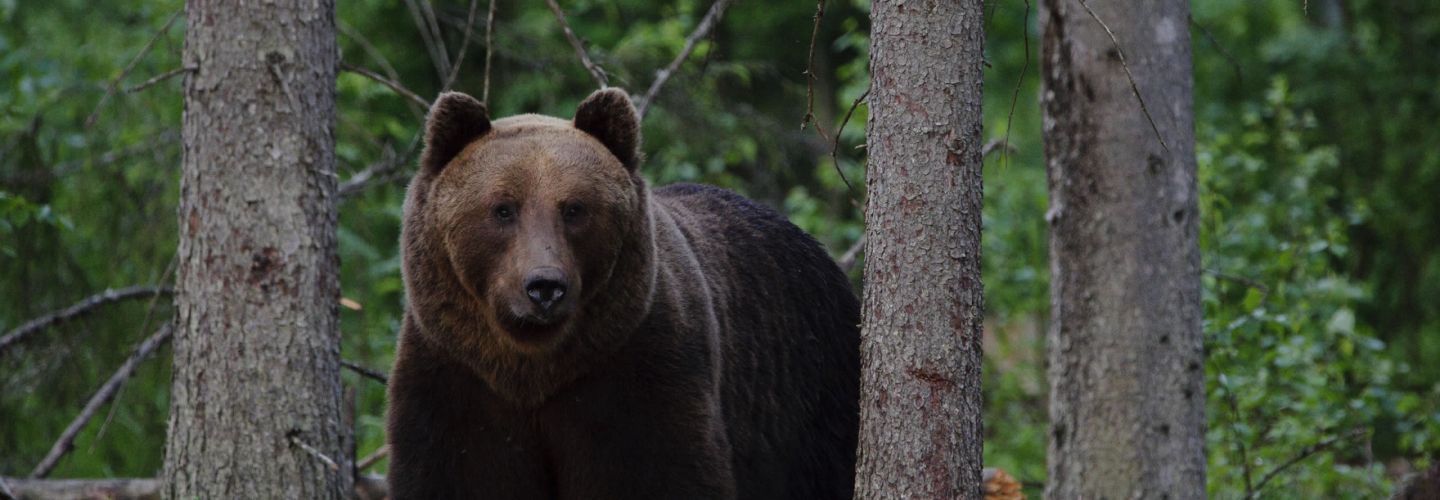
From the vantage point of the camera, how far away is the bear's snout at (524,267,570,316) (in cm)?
422

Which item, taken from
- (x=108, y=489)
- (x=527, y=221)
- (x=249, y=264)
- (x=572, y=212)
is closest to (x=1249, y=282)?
(x=572, y=212)

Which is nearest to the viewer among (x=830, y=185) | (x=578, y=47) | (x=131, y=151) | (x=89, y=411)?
(x=578, y=47)

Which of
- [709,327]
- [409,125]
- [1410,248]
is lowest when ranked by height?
[709,327]

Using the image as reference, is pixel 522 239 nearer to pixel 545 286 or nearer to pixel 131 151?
pixel 545 286

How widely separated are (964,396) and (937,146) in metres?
0.74

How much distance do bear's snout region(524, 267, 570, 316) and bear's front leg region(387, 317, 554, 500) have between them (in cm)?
61

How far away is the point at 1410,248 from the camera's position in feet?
43.5

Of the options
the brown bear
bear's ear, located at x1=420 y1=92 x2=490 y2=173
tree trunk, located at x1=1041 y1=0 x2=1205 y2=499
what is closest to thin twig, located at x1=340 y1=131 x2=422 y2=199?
bear's ear, located at x1=420 y1=92 x2=490 y2=173

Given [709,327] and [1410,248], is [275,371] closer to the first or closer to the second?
[709,327]

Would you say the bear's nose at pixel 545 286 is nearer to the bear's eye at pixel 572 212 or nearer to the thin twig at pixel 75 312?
the bear's eye at pixel 572 212

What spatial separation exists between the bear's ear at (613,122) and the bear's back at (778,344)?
2.33 feet

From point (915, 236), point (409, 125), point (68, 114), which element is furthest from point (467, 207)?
point (409, 125)

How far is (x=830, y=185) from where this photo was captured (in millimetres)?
12891

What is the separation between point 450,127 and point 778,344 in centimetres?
177
